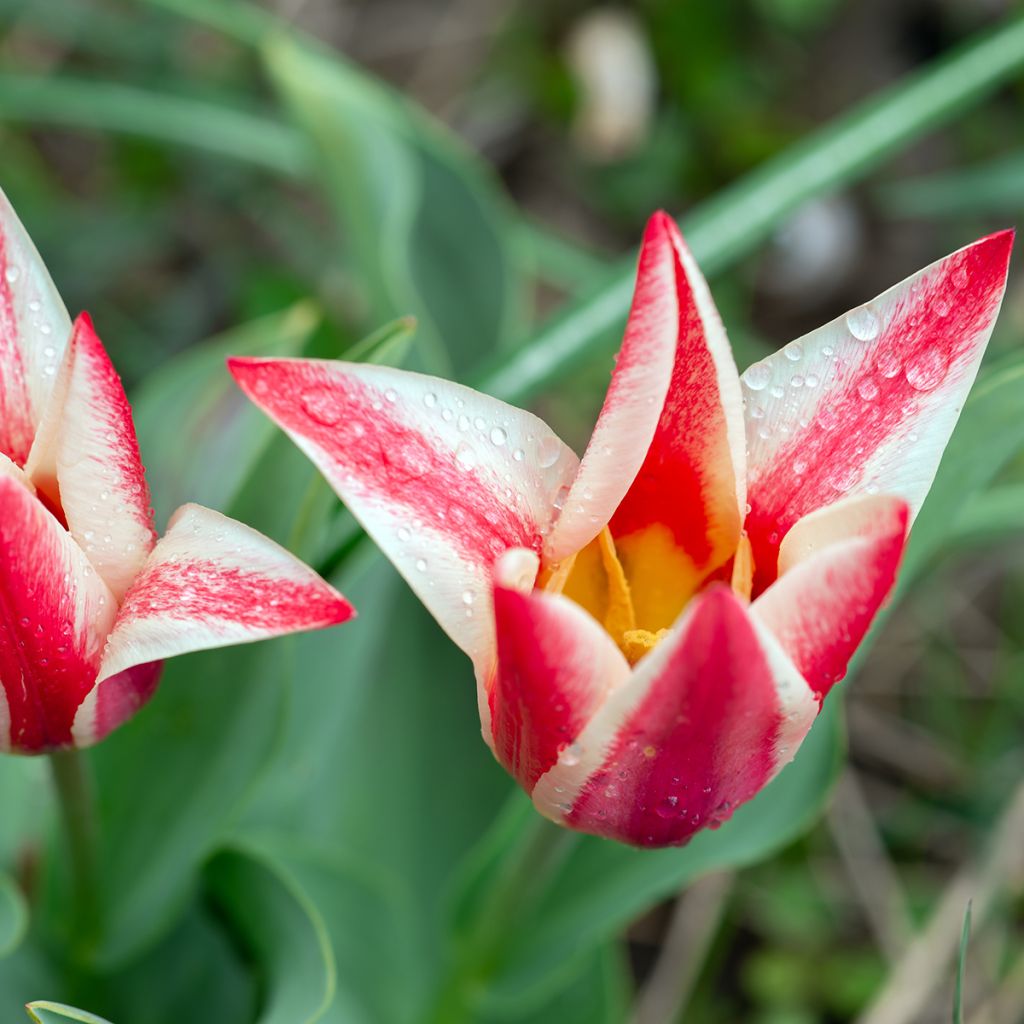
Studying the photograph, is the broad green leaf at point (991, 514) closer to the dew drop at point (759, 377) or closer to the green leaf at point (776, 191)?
the green leaf at point (776, 191)

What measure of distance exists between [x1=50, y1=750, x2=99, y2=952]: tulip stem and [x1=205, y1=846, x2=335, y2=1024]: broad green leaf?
0.07 meters

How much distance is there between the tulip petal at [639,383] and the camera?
418 mm

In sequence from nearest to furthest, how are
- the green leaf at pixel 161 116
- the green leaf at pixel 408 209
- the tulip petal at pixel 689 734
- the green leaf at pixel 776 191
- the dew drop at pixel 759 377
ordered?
the tulip petal at pixel 689 734 → the dew drop at pixel 759 377 → the green leaf at pixel 776 191 → the green leaf at pixel 408 209 → the green leaf at pixel 161 116

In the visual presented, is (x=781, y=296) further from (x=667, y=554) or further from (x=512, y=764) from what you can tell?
(x=512, y=764)

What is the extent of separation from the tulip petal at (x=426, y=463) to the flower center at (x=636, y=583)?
0.26 ft

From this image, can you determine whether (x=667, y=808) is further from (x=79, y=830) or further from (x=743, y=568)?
(x=79, y=830)

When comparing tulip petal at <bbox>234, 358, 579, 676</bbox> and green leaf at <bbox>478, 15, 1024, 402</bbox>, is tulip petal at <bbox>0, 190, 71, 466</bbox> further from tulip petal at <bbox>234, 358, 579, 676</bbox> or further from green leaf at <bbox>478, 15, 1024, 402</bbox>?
green leaf at <bbox>478, 15, 1024, 402</bbox>

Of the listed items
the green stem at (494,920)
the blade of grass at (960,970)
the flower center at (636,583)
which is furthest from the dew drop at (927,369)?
the green stem at (494,920)

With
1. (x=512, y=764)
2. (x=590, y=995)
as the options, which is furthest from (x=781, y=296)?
(x=512, y=764)

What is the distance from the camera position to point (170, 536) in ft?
1.46

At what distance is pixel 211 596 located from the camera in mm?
415

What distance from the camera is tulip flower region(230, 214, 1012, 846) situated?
0.39 meters

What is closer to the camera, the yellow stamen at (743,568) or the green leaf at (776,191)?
the yellow stamen at (743,568)

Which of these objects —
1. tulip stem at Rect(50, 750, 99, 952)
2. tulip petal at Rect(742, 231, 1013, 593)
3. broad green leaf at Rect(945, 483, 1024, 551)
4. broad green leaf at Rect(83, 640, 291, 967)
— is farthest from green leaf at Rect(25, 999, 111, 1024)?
broad green leaf at Rect(945, 483, 1024, 551)
